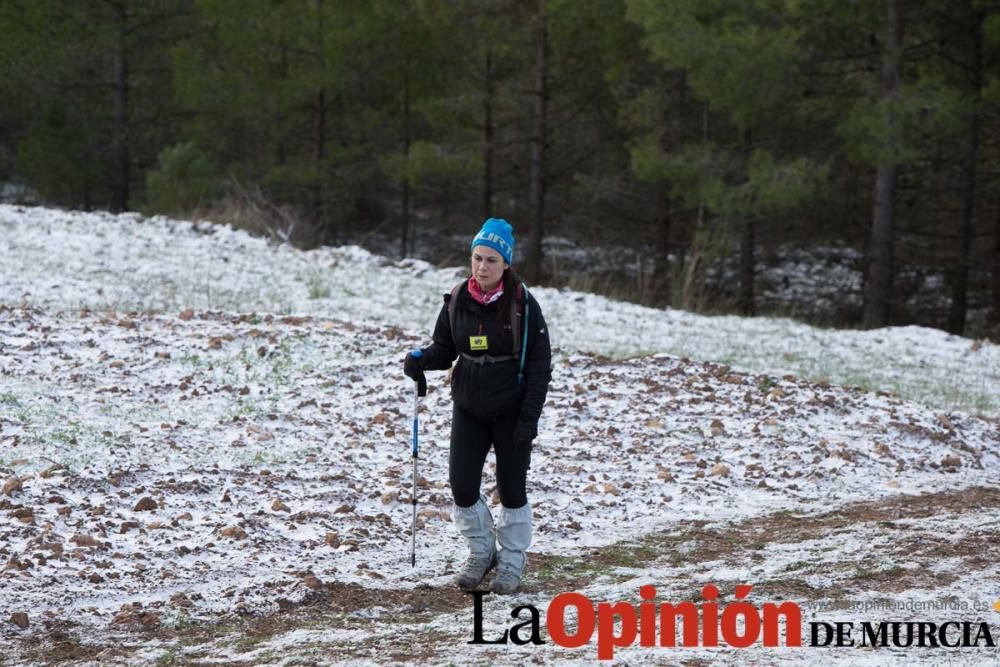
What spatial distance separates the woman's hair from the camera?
19.3 feet

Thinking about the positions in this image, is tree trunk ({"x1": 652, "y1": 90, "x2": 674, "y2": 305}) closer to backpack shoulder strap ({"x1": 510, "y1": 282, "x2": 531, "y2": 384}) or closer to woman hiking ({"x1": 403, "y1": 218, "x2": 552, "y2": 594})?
woman hiking ({"x1": 403, "y1": 218, "x2": 552, "y2": 594})

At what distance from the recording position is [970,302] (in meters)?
27.7

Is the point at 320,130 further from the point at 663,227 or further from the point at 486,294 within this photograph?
the point at 486,294

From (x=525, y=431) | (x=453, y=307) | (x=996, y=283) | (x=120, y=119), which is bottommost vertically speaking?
(x=525, y=431)

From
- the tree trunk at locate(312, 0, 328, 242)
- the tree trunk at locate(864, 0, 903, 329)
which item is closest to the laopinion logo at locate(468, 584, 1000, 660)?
the tree trunk at locate(864, 0, 903, 329)

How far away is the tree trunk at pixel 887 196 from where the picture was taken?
17.2 metres

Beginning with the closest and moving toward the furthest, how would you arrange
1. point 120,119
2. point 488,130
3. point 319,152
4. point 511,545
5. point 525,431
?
point 525,431 < point 511,545 < point 488,130 < point 120,119 < point 319,152

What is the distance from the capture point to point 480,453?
6074 millimetres

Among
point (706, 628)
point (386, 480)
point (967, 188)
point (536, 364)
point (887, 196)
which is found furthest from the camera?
point (967, 188)

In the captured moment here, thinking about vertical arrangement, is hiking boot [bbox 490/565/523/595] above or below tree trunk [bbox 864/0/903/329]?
below

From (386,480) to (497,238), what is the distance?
9.36 feet

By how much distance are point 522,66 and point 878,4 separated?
29.4ft

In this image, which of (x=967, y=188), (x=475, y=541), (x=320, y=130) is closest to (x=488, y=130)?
(x=320, y=130)

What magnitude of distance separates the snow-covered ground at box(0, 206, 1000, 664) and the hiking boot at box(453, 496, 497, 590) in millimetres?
121
